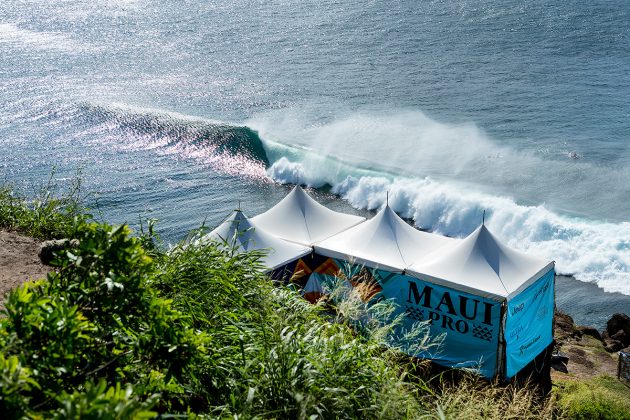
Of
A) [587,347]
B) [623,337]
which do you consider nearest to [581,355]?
[587,347]

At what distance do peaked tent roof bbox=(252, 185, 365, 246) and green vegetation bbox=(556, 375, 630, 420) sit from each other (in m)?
7.16

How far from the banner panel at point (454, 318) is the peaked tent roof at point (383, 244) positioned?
2.56 ft

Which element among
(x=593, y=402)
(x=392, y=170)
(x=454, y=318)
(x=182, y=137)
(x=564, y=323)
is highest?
(x=454, y=318)

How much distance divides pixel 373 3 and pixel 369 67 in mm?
15210

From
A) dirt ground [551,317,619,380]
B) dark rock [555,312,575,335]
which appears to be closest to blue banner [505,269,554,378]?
dirt ground [551,317,619,380]

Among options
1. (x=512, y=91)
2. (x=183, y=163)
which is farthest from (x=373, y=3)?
(x=183, y=163)

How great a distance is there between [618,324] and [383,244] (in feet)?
26.8

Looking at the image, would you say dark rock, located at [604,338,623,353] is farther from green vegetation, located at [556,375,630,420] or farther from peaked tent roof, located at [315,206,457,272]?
peaked tent roof, located at [315,206,457,272]

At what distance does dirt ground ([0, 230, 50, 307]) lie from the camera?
42.8ft

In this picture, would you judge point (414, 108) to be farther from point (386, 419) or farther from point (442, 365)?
point (386, 419)

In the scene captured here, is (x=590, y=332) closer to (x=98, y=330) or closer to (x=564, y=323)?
(x=564, y=323)

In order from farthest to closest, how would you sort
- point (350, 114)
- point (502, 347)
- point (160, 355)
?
1. point (350, 114)
2. point (502, 347)
3. point (160, 355)

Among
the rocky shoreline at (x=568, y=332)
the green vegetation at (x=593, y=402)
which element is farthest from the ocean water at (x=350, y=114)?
the green vegetation at (x=593, y=402)

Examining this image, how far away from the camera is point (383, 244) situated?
19344 mm
